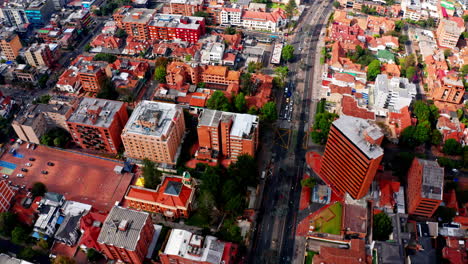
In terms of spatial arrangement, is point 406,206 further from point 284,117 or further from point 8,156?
point 8,156

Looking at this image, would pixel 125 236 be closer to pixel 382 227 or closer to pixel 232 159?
pixel 232 159

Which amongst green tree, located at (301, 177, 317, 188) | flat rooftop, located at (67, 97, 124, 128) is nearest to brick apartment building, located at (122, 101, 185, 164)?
flat rooftop, located at (67, 97, 124, 128)

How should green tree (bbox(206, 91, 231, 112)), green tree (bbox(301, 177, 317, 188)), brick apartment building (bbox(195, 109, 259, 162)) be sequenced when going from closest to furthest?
green tree (bbox(301, 177, 317, 188)) < brick apartment building (bbox(195, 109, 259, 162)) < green tree (bbox(206, 91, 231, 112))

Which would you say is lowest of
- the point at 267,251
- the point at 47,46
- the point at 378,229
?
the point at 267,251

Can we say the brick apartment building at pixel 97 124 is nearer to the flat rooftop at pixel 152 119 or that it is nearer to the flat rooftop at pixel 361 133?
the flat rooftop at pixel 152 119

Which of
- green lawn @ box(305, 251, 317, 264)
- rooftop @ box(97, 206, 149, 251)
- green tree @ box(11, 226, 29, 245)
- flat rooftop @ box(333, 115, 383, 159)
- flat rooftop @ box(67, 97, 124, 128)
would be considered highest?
flat rooftop @ box(333, 115, 383, 159)

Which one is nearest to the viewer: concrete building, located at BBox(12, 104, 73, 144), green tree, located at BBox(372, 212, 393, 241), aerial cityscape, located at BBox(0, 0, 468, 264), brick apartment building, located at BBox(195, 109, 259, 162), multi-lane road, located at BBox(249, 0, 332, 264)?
aerial cityscape, located at BBox(0, 0, 468, 264)

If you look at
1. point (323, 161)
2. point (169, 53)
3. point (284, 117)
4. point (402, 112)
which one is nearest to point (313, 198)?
point (323, 161)

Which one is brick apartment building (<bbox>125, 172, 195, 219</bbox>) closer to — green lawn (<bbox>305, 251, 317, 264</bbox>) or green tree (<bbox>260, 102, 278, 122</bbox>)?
green lawn (<bbox>305, 251, 317, 264</bbox>)
